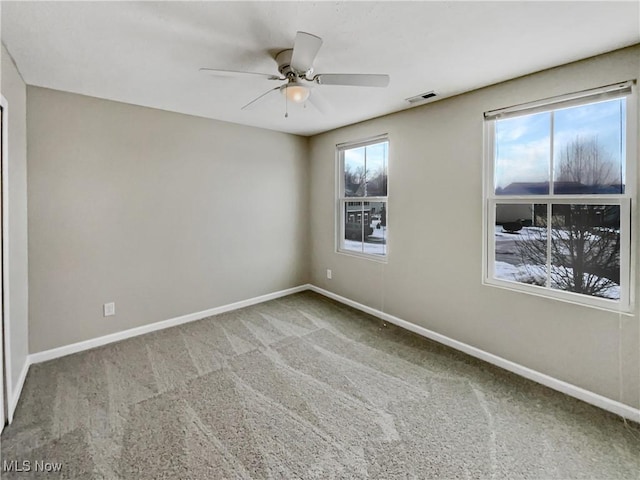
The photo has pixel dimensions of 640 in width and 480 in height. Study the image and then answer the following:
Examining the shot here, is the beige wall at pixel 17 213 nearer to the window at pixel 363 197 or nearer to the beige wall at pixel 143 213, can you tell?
the beige wall at pixel 143 213

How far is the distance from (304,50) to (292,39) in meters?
0.22

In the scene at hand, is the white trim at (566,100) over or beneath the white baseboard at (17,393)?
over

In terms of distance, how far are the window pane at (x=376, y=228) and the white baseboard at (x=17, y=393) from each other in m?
3.43

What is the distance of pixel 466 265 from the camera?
289 cm

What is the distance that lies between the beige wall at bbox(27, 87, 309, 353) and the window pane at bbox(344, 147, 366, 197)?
0.83m

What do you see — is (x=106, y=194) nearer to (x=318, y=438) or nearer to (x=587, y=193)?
(x=318, y=438)

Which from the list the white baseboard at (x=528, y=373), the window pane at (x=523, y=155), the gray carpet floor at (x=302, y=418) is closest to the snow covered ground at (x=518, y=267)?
the window pane at (x=523, y=155)

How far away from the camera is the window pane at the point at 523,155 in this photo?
94.9 inches

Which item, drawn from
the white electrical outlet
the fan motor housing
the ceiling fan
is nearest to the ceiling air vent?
the ceiling fan

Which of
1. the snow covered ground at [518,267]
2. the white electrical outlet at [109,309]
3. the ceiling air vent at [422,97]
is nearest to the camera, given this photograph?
the snow covered ground at [518,267]

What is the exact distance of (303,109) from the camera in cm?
329

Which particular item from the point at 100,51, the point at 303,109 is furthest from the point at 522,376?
the point at 100,51

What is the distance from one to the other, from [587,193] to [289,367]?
2.65 meters

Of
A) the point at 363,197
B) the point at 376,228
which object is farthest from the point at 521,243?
the point at 363,197
